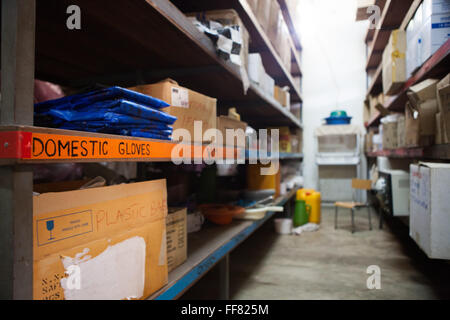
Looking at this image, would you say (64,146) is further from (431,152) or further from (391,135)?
(391,135)

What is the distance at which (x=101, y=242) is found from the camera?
0.85 meters

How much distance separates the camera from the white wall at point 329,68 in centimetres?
557

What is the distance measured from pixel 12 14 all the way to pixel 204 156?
2.99 ft

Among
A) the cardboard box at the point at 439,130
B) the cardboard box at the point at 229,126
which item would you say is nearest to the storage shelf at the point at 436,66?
the cardboard box at the point at 439,130

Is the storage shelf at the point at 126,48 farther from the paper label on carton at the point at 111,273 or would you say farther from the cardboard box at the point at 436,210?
the cardboard box at the point at 436,210

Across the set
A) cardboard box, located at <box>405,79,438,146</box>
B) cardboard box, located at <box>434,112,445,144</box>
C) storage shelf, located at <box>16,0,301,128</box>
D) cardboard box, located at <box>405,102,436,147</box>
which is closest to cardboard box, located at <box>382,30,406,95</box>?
cardboard box, located at <box>405,102,436,147</box>

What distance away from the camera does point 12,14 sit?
63cm

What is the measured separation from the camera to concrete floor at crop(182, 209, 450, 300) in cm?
202

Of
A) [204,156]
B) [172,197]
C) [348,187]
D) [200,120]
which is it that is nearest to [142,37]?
[200,120]

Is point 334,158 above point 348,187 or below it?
above

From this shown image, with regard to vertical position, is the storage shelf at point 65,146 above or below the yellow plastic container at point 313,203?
above

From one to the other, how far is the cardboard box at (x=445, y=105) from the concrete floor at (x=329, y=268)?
111 centimetres

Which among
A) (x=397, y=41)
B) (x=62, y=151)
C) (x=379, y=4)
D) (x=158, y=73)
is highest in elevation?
(x=379, y=4)

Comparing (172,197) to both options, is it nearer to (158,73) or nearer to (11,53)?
(158,73)
